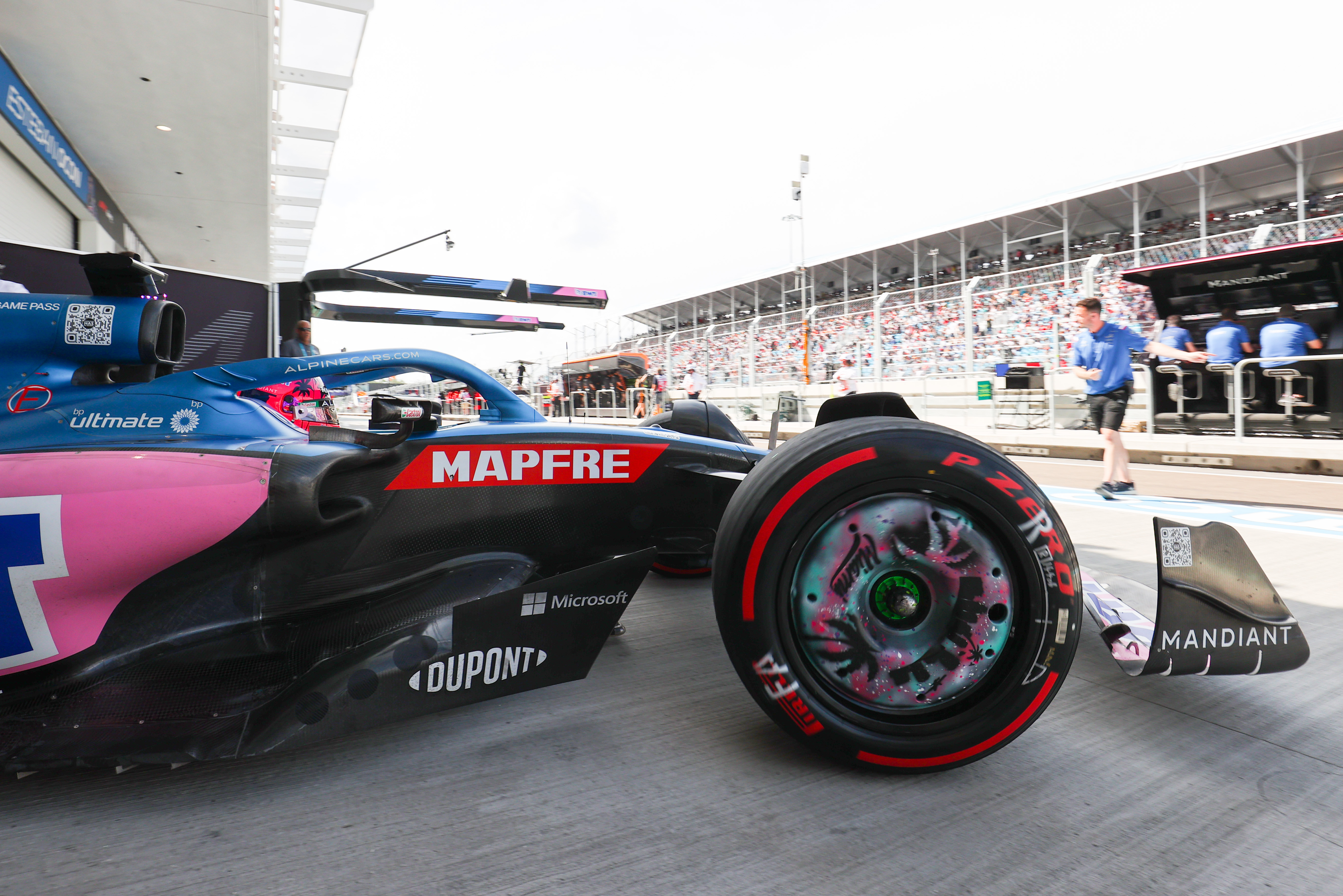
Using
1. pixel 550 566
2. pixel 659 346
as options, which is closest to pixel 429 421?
pixel 550 566

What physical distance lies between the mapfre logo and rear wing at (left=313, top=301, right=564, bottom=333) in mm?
10703

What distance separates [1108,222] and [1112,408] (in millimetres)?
27097

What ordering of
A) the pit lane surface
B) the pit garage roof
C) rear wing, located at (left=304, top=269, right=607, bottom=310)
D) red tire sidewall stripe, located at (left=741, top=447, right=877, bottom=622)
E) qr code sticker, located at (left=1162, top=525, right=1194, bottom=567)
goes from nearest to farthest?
the pit lane surface < red tire sidewall stripe, located at (left=741, top=447, right=877, bottom=622) < qr code sticker, located at (left=1162, top=525, right=1194, bottom=567) < the pit garage roof < rear wing, located at (left=304, top=269, right=607, bottom=310)

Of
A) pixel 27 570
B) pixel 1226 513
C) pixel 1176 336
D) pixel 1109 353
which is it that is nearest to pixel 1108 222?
pixel 1176 336

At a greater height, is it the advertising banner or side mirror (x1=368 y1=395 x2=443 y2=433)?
the advertising banner

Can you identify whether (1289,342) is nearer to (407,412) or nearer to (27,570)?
(407,412)

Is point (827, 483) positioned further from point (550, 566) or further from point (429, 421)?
point (429, 421)

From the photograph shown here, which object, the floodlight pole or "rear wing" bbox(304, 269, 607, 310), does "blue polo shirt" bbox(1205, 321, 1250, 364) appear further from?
"rear wing" bbox(304, 269, 607, 310)

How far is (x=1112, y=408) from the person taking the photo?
19.8 ft

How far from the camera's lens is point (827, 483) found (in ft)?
4.69

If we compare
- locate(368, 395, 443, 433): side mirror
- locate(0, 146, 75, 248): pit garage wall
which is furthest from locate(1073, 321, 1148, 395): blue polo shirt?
locate(0, 146, 75, 248): pit garage wall

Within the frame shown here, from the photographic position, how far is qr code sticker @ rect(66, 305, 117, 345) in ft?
6.16

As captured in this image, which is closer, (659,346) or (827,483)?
(827,483)

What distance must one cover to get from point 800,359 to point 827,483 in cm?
2277
